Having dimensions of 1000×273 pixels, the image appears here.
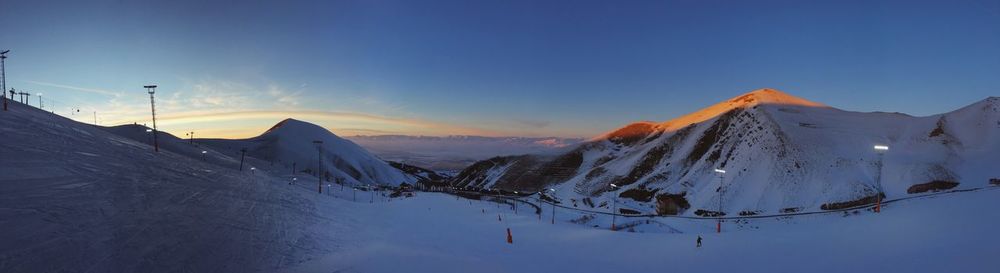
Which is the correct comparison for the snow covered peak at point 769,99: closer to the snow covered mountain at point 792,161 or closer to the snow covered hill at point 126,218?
the snow covered mountain at point 792,161

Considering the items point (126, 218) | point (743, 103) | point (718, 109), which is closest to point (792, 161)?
point (743, 103)

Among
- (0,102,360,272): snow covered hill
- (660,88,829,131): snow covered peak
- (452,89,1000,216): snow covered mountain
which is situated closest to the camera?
(0,102,360,272): snow covered hill

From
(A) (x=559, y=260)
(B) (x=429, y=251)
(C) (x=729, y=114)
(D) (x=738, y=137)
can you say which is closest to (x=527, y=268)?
(A) (x=559, y=260)

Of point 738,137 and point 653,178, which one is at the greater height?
point 738,137

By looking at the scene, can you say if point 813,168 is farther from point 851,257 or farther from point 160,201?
point 160,201

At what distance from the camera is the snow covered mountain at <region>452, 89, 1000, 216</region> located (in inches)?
2965

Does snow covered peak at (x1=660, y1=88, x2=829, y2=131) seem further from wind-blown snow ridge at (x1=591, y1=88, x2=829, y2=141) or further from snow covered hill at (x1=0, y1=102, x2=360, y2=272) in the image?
snow covered hill at (x1=0, y1=102, x2=360, y2=272)

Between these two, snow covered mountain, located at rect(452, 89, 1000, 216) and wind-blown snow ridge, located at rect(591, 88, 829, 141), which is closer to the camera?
snow covered mountain, located at rect(452, 89, 1000, 216)

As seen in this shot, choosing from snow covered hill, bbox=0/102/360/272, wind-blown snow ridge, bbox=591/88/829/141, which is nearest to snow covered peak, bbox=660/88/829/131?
wind-blown snow ridge, bbox=591/88/829/141

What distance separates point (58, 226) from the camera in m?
17.4

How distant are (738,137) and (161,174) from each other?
388 feet

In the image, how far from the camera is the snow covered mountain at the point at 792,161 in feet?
A: 247

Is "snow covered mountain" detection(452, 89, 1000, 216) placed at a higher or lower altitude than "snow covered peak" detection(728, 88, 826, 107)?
lower

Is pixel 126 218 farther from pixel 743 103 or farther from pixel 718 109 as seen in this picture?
pixel 718 109
